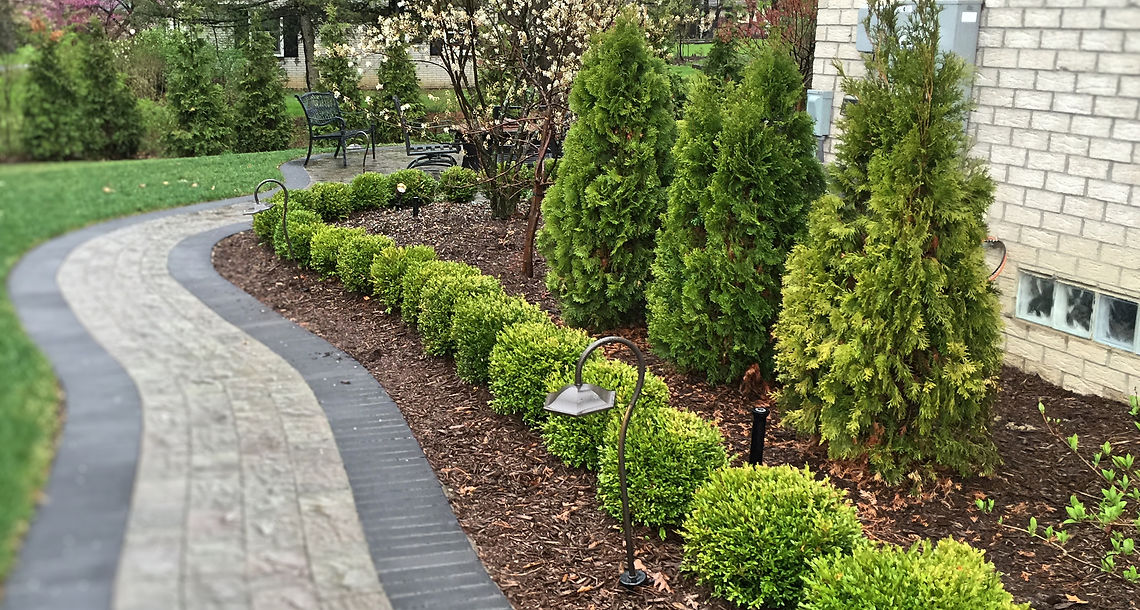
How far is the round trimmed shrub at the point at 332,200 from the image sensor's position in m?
10.4

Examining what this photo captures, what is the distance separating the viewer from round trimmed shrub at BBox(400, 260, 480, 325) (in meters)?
7.72

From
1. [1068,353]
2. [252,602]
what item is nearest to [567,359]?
[1068,353]

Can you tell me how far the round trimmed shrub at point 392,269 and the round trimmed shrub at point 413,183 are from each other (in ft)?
10.4

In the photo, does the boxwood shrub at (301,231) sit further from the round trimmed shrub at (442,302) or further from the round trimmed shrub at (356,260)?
the round trimmed shrub at (442,302)

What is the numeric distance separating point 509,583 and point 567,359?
5.76 feet

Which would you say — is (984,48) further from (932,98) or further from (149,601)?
(149,601)

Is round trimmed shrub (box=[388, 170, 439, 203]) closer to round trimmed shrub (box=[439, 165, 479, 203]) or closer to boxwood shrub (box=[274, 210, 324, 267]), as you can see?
round trimmed shrub (box=[439, 165, 479, 203])

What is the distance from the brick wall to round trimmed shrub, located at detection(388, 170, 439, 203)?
678 cm

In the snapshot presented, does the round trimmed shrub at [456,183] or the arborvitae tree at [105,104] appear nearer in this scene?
→ the arborvitae tree at [105,104]

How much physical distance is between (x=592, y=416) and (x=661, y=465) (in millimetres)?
693

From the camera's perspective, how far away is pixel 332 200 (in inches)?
419

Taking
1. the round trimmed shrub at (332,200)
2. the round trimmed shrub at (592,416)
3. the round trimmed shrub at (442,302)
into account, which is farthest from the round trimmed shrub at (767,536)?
the round trimmed shrub at (332,200)

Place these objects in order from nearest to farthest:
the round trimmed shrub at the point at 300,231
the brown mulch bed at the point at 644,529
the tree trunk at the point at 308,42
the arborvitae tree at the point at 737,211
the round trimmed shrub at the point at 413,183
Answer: the brown mulch bed at the point at 644,529
the arborvitae tree at the point at 737,211
the round trimmed shrub at the point at 300,231
the round trimmed shrub at the point at 413,183
the tree trunk at the point at 308,42

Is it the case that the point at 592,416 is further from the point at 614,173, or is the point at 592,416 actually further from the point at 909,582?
the point at 614,173
